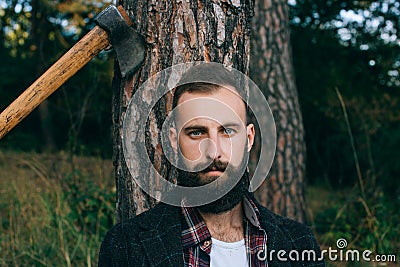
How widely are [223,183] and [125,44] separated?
29.9 inches

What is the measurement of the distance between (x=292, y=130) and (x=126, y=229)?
2.79 meters

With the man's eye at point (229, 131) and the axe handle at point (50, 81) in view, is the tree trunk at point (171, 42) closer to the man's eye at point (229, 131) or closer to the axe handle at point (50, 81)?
the axe handle at point (50, 81)

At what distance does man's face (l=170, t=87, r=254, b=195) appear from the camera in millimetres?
1950

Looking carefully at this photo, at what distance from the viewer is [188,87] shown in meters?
2.11

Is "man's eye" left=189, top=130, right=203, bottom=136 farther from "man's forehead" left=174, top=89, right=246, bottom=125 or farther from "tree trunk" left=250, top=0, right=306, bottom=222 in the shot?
"tree trunk" left=250, top=0, right=306, bottom=222

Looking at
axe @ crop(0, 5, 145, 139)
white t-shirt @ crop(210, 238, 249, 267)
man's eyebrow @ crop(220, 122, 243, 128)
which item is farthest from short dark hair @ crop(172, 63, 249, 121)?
white t-shirt @ crop(210, 238, 249, 267)

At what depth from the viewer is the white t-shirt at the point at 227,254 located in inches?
80.0

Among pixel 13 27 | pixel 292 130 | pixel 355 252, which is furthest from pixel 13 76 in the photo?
pixel 355 252

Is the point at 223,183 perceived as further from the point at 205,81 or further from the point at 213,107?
the point at 205,81

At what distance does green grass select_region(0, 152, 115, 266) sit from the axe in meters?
1.27

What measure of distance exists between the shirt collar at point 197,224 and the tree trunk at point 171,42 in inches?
10.2

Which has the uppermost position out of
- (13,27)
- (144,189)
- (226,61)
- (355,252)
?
(13,27)

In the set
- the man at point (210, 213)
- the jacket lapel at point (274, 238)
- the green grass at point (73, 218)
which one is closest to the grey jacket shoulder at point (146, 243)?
the man at point (210, 213)

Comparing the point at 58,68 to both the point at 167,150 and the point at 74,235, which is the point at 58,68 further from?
the point at 74,235
